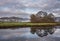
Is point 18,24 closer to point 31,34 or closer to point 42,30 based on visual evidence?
point 31,34

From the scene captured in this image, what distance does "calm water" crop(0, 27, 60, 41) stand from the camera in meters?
2.20

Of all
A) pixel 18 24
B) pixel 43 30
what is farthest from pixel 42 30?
pixel 18 24

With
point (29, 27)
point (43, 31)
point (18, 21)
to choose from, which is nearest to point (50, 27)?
point (43, 31)

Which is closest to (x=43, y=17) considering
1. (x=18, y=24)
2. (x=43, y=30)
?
(x=43, y=30)

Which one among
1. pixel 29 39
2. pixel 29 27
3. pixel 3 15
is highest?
pixel 3 15

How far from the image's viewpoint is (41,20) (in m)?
2.24

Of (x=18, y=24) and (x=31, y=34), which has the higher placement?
(x=18, y=24)

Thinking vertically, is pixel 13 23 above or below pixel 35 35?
above

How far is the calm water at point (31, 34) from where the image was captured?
2.20 m

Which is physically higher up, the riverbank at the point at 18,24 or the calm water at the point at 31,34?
the riverbank at the point at 18,24

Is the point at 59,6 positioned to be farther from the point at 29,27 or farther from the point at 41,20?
the point at 29,27

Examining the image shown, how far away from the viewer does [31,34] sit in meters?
2.22

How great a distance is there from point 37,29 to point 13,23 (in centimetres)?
30

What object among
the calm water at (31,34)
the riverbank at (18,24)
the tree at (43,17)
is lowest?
the calm water at (31,34)
